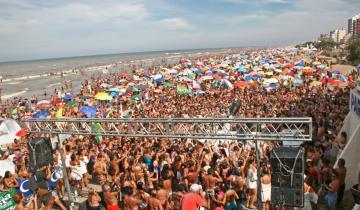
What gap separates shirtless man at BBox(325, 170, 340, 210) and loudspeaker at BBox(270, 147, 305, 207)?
197cm

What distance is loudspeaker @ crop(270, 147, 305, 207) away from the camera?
5117mm

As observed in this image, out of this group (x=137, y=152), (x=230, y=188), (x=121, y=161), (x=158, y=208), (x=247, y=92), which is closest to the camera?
(x=158, y=208)

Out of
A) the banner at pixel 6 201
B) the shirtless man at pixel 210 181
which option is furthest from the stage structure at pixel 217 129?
the banner at pixel 6 201

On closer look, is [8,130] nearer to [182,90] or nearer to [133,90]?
[182,90]

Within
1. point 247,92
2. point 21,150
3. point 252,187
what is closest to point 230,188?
point 252,187

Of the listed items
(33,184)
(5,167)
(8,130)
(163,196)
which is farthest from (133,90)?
(163,196)

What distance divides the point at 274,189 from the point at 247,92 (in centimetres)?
1664

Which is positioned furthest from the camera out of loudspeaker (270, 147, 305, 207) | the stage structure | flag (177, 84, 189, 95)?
flag (177, 84, 189, 95)

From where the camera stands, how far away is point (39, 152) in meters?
7.46

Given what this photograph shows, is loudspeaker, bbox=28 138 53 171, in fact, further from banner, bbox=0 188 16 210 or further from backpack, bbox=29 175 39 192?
banner, bbox=0 188 16 210

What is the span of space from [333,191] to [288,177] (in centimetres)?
219

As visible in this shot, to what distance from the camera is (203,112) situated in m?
16.3

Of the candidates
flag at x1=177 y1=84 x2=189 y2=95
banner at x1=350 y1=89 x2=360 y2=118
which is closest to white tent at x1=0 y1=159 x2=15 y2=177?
banner at x1=350 y1=89 x2=360 y2=118

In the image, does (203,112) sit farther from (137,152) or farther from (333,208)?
(333,208)
